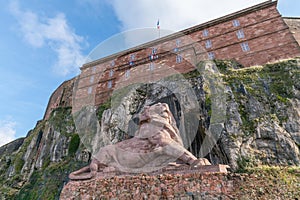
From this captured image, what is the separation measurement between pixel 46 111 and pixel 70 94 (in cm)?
570

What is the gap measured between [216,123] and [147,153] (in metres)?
5.97

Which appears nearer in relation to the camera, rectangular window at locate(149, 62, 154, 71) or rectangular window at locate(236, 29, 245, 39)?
rectangular window at locate(236, 29, 245, 39)

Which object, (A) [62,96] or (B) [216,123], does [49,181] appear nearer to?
(B) [216,123]

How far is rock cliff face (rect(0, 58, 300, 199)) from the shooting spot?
8516mm

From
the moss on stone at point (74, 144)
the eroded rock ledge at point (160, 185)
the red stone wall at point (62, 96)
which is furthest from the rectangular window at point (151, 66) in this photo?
the eroded rock ledge at point (160, 185)

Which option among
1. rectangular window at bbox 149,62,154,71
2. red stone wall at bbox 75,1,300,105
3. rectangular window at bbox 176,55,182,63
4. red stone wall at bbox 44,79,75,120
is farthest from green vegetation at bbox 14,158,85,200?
rectangular window at bbox 176,55,182,63

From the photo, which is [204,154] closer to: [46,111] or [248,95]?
[248,95]

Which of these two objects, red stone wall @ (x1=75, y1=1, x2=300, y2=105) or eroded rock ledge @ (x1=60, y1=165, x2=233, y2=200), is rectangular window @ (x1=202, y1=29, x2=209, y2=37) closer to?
red stone wall @ (x1=75, y1=1, x2=300, y2=105)

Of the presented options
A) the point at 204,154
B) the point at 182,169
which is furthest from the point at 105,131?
the point at 182,169

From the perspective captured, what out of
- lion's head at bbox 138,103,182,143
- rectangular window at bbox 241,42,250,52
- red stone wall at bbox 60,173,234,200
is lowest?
red stone wall at bbox 60,173,234,200

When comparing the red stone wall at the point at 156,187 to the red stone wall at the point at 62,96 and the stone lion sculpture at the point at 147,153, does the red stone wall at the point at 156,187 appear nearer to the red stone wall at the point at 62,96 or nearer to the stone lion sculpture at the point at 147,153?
the stone lion sculpture at the point at 147,153

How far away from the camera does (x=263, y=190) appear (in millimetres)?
3352

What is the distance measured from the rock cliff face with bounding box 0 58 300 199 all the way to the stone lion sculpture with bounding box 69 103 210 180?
4.78m

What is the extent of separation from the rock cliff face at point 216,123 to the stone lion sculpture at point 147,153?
188 inches
